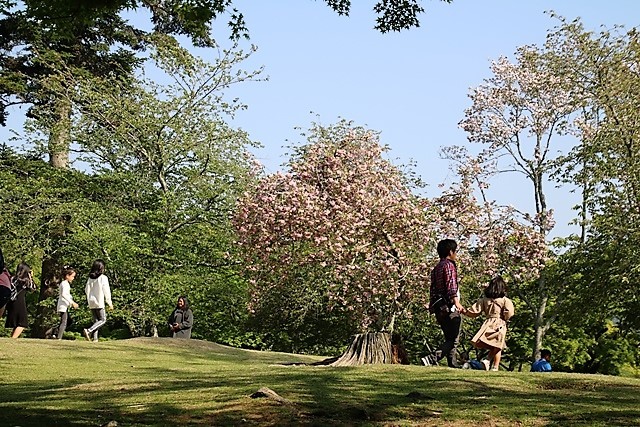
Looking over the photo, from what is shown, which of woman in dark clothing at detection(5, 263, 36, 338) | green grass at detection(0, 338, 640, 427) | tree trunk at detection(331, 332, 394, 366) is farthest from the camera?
woman in dark clothing at detection(5, 263, 36, 338)

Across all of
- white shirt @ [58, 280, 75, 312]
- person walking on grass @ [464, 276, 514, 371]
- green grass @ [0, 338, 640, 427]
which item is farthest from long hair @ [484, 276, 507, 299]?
white shirt @ [58, 280, 75, 312]

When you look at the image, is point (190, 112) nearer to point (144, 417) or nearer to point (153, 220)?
point (153, 220)

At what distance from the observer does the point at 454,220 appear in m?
26.0

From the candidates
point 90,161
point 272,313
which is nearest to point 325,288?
point 272,313

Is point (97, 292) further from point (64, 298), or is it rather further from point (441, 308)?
point (441, 308)

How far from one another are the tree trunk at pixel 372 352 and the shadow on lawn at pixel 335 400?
1.22 meters

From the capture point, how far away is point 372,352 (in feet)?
39.4

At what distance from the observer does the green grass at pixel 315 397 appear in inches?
299

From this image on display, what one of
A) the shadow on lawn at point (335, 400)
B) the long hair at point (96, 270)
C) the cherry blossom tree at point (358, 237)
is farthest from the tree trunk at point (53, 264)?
the shadow on lawn at point (335, 400)

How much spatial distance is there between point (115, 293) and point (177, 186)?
4.56 meters

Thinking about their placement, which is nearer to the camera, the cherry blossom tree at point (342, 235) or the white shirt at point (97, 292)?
the white shirt at point (97, 292)

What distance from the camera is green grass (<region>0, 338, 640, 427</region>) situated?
7602 mm

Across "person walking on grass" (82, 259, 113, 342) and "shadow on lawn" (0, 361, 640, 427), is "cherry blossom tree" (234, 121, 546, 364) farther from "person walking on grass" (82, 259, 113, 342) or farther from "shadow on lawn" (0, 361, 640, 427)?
"shadow on lawn" (0, 361, 640, 427)

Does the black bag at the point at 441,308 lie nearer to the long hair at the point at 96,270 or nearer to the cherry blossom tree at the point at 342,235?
the long hair at the point at 96,270
